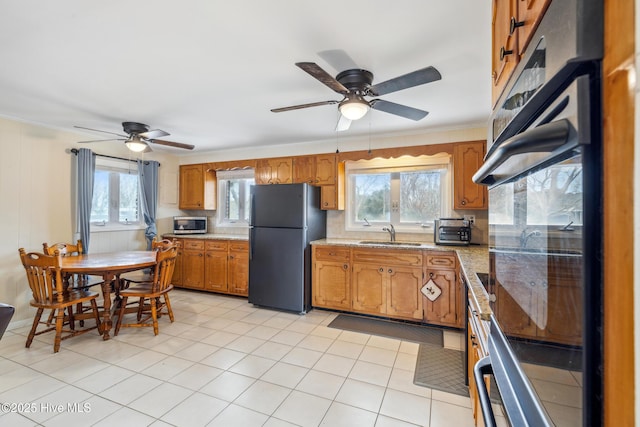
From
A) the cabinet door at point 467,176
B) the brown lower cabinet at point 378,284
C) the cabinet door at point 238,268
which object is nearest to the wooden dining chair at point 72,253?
the cabinet door at point 238,268

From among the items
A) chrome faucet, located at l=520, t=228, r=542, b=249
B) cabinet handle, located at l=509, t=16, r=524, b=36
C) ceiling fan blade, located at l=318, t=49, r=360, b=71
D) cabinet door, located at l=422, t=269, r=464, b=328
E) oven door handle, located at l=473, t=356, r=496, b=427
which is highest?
ceiling fan blade, located at l=318, t=49, r=360, b=71

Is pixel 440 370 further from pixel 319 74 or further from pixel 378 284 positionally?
pixel 319 74

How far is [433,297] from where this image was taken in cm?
329

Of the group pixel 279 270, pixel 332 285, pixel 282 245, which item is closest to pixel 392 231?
pixel 332 285

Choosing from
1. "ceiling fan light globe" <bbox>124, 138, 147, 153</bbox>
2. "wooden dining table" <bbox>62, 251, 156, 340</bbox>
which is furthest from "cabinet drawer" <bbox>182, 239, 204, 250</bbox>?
"ceiling fan light globe" <bbox>124, 138, 147, 153</bbox>

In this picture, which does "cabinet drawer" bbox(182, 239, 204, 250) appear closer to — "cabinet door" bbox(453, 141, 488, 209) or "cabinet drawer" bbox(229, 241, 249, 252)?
"cabinet drawer" bbox(229, 241, 249, 252)

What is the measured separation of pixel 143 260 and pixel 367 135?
10.3ft

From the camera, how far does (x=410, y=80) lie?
6.21 ft

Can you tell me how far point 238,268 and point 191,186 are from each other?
182cm

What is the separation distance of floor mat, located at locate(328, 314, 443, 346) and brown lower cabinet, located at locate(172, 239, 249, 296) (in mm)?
1651

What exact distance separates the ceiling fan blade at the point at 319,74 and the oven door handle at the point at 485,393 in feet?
5.18

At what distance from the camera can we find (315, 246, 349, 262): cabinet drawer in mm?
3723

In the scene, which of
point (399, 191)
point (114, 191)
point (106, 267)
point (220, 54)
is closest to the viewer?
point (220, 54)

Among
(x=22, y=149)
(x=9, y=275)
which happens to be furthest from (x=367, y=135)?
(x=9, y=275)
